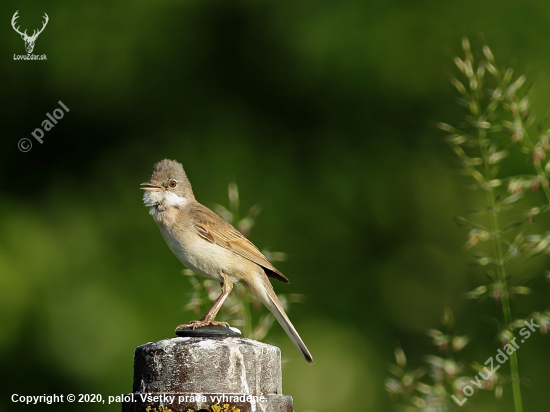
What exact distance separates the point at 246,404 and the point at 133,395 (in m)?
0.49

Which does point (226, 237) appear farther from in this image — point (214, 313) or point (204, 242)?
point (214, 313)

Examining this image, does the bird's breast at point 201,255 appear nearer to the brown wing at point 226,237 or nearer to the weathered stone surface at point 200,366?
the brown wing at point 226,237

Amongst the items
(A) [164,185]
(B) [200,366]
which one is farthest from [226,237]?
(B) [200,366]

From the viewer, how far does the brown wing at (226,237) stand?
4.43m

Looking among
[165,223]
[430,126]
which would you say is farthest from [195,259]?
[430,126]

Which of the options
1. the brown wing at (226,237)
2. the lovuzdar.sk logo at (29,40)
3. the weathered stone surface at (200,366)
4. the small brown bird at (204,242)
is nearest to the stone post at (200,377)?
the weathered stone surface at (200,366)

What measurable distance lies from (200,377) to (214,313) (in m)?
1.01

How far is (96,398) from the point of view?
7.78 meters

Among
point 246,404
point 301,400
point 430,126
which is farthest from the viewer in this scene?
point 430,126

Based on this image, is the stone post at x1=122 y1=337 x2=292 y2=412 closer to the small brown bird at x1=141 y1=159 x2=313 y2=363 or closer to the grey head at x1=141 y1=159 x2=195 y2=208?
the small brown bird at x1=141 y1=159 x2=313 y2=363

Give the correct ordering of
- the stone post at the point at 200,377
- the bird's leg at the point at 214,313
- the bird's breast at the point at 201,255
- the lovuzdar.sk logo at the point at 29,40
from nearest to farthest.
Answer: the stone post at the point at 200,377 → the bird's leg at the point at 214,313 → the bird's breast at the point at 201,255 → the lovuzdar.sk logo at the point at 29,40

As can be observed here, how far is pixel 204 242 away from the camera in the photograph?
172 inches

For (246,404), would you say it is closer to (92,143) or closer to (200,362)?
(200,362)

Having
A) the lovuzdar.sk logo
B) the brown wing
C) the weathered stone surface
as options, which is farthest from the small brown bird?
the lovuzdar.sk logo
